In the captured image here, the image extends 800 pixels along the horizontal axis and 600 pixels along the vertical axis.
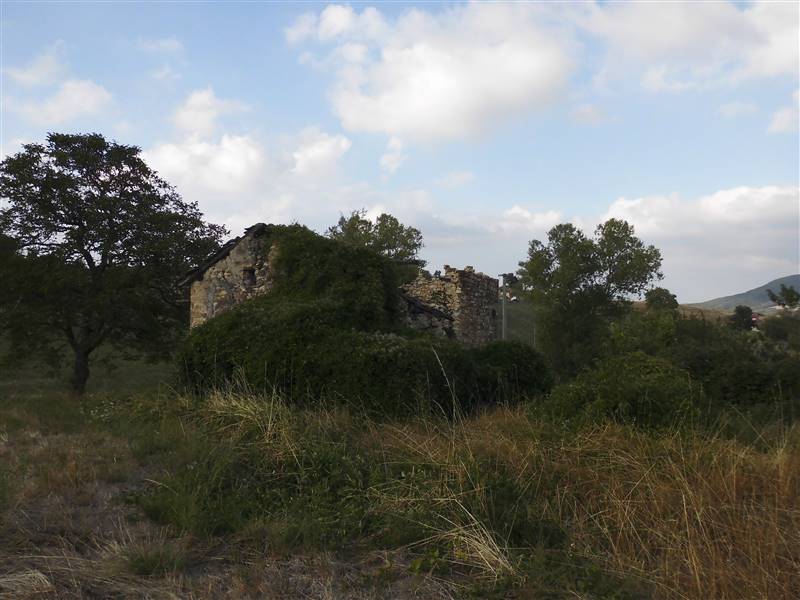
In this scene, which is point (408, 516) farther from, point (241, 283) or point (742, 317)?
point (742, 317)

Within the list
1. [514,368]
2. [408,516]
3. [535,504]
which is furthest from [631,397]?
[514,368]

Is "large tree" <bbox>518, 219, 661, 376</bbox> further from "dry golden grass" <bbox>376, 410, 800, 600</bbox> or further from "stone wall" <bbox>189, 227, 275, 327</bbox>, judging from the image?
"dry golden grass" <bbox>376, 410, 800, 600</bbox>

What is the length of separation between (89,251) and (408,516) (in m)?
16.3

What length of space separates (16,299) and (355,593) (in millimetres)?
17141

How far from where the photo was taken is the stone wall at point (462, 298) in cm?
2009

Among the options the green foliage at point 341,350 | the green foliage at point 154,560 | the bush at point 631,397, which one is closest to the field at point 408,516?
the green foliage at point 154,560

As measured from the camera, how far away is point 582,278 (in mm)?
32562

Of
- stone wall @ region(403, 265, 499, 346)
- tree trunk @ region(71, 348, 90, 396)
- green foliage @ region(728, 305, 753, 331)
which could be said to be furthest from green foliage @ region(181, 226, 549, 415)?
green foliage @ region(728, 305, 753, 331)

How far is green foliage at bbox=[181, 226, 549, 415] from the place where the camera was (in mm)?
9414

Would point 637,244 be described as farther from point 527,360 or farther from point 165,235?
point 165,235

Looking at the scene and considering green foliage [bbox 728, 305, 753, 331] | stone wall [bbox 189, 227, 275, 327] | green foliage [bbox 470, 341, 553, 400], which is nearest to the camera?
green foliage [bbox 470, 341, 553, 400]

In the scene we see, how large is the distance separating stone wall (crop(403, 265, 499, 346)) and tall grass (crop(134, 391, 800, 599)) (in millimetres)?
13856

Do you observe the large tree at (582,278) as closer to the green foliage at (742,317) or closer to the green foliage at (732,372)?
the green foliage at (742,317)

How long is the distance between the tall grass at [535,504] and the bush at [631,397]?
0.50m
